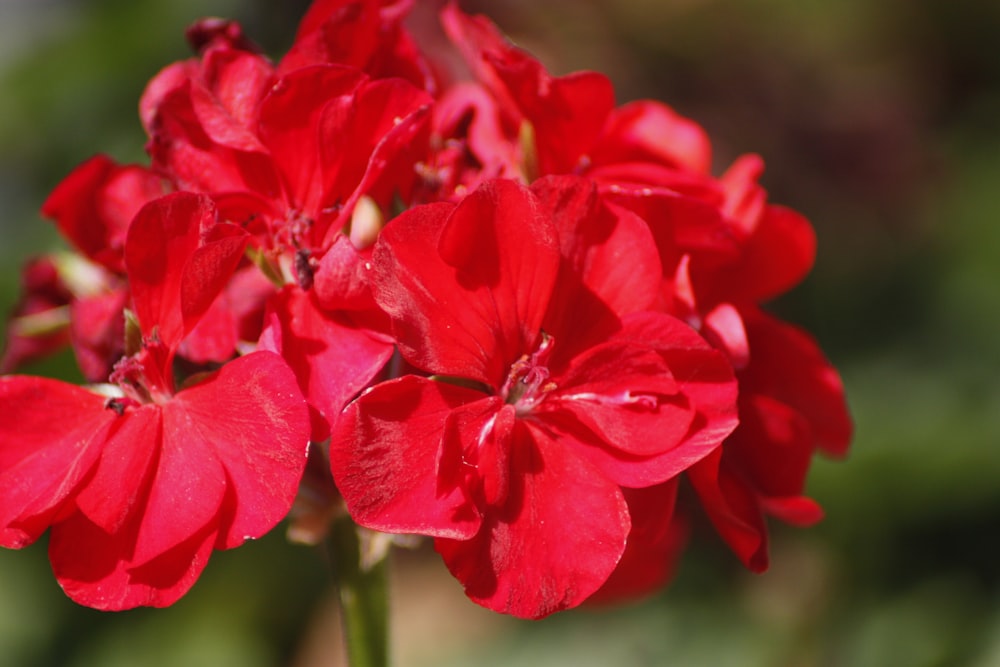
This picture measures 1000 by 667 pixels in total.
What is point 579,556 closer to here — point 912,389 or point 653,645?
point 653,645

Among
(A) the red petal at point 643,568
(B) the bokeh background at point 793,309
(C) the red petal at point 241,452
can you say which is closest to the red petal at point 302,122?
(C) the red petal at point 241,452

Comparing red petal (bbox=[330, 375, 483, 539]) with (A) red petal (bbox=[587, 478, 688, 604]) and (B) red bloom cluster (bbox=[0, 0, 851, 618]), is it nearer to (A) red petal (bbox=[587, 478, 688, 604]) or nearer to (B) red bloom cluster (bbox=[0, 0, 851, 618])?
(B) red bloom cluster (bbox=[0, 0, 851, 618])

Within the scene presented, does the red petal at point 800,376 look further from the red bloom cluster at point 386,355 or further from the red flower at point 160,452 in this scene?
the red flower at point 160,452

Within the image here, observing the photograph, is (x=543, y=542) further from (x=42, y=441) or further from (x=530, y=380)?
(x=42, y=441)

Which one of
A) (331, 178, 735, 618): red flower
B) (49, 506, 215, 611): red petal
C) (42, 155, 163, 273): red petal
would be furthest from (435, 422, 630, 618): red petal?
(42, 155, 163, 273): red petal

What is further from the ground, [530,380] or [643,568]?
[530,380]

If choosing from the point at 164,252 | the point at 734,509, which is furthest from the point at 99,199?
the point at 734,509

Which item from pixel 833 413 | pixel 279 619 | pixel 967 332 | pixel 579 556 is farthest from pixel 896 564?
pixel 579 556
